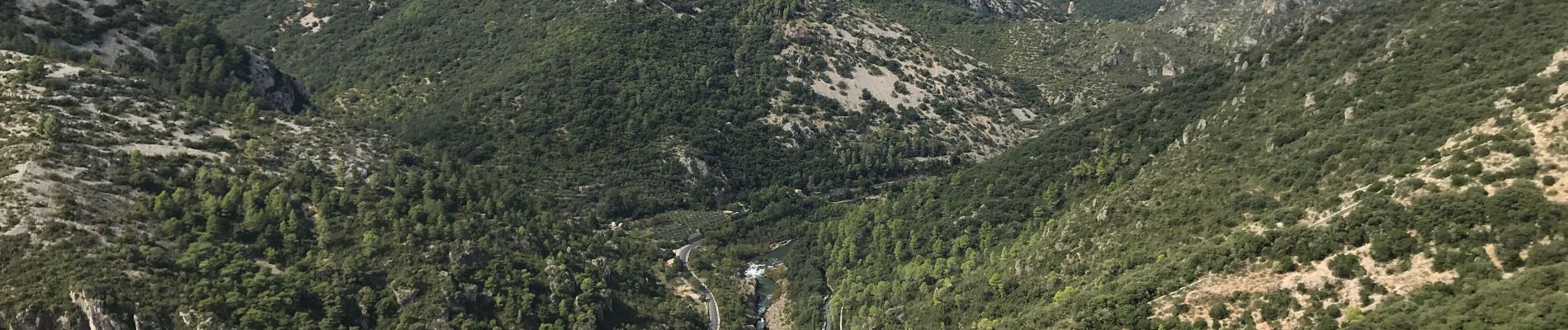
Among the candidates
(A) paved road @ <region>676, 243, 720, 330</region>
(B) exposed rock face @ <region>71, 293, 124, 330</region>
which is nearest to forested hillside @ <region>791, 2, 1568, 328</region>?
(A) paved road @ <region>676, 243, 720, 330</region>

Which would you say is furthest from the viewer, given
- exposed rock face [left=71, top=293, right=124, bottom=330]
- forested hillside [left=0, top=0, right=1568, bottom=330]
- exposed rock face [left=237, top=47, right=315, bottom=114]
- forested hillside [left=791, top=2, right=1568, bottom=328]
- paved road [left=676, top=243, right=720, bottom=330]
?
exposed rock face [left=237, top=47, right=315, bottom=114]

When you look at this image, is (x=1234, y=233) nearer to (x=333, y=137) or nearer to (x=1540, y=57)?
(x=1540, y=57)

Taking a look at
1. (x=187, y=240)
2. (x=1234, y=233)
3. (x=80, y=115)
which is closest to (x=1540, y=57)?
(x=1234, y=233)

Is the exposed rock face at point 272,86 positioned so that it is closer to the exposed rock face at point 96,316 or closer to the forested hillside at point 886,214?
the forested hillside at point 886,214

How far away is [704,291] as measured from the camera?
541 ft

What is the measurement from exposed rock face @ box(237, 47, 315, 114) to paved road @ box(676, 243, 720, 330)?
Result: 58.5 meters

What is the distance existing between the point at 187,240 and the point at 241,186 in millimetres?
14193

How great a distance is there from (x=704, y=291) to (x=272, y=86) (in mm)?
72192

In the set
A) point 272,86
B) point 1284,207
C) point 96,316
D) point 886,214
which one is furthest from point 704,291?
point 1284,207

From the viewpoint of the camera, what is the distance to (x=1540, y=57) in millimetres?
107625

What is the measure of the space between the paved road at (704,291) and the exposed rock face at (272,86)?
58450 mm

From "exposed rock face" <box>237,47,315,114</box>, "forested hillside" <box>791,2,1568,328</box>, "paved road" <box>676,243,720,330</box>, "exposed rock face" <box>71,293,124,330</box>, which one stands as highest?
"forested hillside" <box>791,2,1568,328</box>

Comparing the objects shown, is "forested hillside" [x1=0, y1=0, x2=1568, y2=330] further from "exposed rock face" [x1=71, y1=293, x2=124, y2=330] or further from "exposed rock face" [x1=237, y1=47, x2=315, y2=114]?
"exposed rock face" [x1=237, y1=47, x2=315, y2=114]

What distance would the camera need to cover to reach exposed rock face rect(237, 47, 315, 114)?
177 meters
